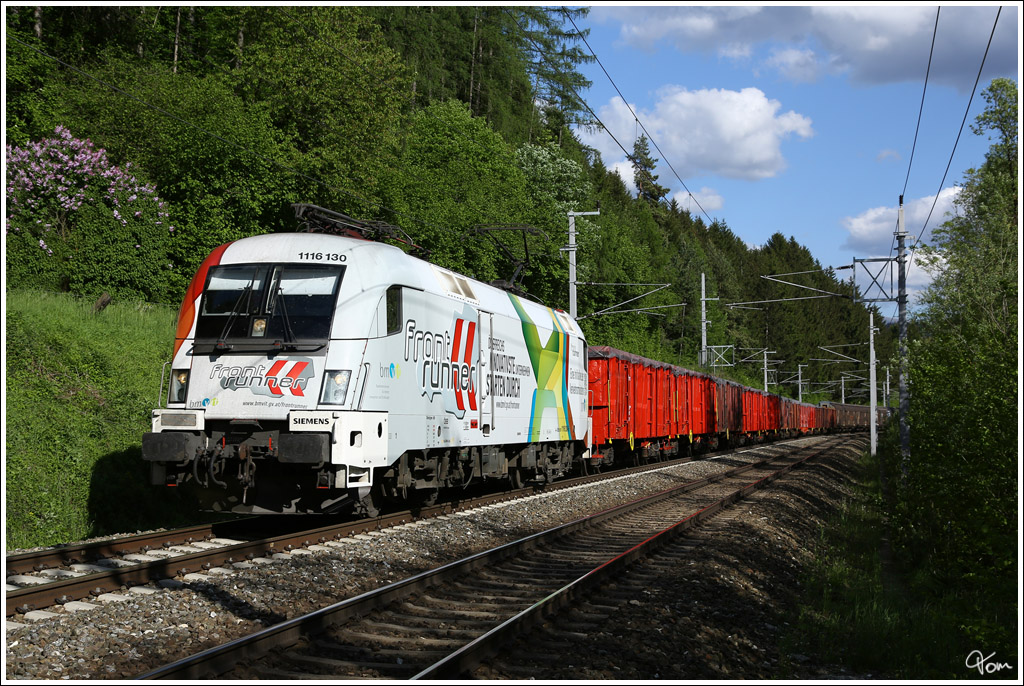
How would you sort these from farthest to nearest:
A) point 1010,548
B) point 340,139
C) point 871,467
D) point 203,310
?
point 871,467
point 340,139
point 203,310
point 1010,548

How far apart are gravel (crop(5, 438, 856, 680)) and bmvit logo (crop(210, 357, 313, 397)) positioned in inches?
73.4

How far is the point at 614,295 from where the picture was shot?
170 feet

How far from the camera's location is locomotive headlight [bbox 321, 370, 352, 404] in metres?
9.84

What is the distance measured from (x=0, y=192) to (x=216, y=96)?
1598 cm

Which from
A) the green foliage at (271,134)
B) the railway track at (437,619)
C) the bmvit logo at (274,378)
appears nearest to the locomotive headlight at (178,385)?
the bmvit logo at (274,378)

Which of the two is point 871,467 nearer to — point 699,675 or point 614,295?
point 614,295

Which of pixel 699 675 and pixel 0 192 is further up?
pixel 0 192

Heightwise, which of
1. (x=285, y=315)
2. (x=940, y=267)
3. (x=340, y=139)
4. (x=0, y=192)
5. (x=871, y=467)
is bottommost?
(x=871, y=467)

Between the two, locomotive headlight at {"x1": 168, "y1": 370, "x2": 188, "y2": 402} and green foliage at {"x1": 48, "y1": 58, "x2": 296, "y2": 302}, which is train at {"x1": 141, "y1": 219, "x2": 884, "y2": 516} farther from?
green foliage at {"x1": 48, "y1": 58, "x2": 296, "y2": 302}

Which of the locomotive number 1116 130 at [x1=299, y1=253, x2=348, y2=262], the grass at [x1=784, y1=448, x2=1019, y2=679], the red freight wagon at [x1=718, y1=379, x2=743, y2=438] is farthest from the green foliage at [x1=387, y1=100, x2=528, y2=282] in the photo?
the grass at [x1=784, y1=448, x2=1019, y2=679]

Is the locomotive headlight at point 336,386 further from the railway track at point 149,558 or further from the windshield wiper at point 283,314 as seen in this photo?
the railway track at point 149,558

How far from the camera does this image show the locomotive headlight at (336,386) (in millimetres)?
9836

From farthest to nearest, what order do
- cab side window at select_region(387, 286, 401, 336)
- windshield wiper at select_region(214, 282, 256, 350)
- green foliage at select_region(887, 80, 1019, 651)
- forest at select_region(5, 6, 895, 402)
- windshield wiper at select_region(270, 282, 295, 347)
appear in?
forest at select_region(5, 6, 895, 402) → cab side window at select_region(387, 286, 401, 336) → windshield wiper at select_region(214, 282, 256, 350) → windshield wiper at select_region(270, 282, 295, 347) → green foliage at select_region(887, 80, 1019, 651)

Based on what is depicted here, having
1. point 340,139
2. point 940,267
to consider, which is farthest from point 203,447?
point 940,267
